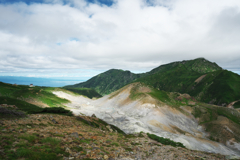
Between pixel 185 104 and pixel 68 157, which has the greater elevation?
pixel 68 157

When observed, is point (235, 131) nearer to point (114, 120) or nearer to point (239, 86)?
point (114, 120)

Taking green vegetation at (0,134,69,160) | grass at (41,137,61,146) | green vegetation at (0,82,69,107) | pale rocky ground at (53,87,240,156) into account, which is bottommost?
pale rocky ground at (53,87,240,156)

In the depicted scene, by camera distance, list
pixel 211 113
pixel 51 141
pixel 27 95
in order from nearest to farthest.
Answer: pixel 51 141 → pixel 27 95 → pixel 211 113

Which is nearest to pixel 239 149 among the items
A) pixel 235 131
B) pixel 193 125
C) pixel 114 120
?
pixel 235 131

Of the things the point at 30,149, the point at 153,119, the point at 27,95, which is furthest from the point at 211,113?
the point at 27,95

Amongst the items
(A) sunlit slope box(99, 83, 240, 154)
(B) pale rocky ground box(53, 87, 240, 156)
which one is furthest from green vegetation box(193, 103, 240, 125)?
(B) pale rocky ground box(53, 87, 240, 156)

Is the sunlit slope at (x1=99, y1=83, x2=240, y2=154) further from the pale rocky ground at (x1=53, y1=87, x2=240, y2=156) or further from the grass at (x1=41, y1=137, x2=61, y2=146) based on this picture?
the grass at (x1=41, y1=137, x2=61, y2=146)

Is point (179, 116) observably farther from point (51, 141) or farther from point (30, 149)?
point (30, 149)

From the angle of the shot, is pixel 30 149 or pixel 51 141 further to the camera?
pixel 51 141

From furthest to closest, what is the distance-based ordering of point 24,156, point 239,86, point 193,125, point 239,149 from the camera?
point 239,86
point 193,125
point 239,149
point 24,156

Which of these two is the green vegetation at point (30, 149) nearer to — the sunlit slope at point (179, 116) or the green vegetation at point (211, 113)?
the sunlit slope at point (179, 116)

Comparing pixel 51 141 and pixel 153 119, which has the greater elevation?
pixel 51 141
